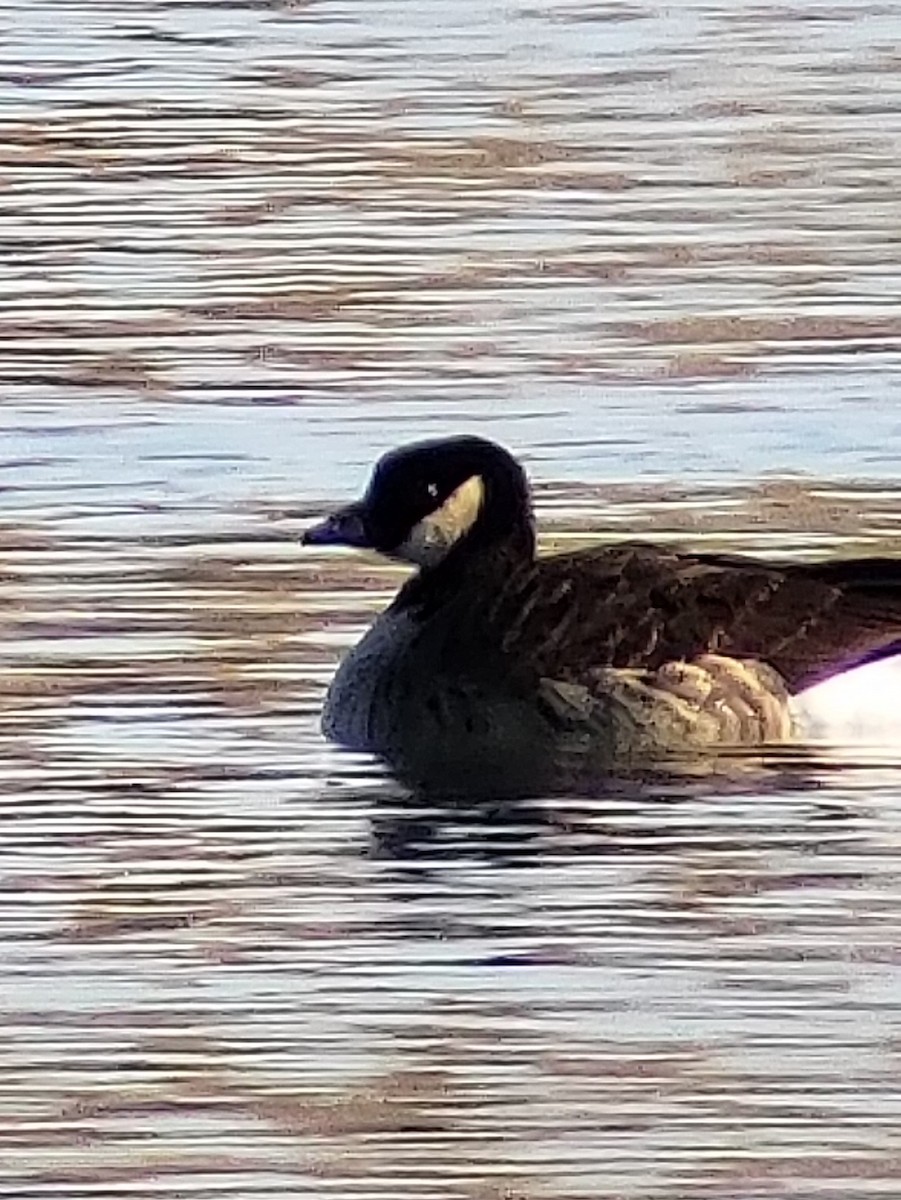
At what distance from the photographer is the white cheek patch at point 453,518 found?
1329 cm

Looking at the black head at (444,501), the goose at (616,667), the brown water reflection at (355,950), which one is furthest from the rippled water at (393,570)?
the black head at (444,501)

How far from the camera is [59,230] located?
1853cm

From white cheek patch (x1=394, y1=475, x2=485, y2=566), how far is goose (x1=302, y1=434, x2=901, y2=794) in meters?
0.25

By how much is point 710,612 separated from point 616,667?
0.27 metres

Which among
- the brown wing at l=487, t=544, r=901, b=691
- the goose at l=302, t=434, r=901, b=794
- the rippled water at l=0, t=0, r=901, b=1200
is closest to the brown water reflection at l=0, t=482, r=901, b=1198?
the rippled water at l=0, t=0, r=901, b=1200

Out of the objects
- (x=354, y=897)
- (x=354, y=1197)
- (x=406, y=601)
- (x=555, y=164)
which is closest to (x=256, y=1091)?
(x=354, y=1197)

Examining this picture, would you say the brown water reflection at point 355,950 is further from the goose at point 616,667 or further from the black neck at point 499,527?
the black neck at point 499,527

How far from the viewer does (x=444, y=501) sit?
43.7 feet

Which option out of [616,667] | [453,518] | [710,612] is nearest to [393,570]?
[453,518]

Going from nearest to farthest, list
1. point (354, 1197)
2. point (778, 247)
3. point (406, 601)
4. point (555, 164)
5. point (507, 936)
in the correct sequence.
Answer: point (354, 1197) → point (507, 936) → point (406, 601) → point (778, 247) → point (555, 164)

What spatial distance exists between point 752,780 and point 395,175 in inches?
274

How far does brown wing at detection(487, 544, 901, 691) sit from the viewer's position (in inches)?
505

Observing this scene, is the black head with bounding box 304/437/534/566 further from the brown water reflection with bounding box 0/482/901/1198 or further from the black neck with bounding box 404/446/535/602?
the brown water reflection with bounding box 0/482/901/1198

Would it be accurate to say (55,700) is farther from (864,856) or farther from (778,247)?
(778,247)
